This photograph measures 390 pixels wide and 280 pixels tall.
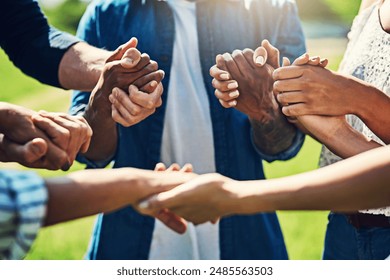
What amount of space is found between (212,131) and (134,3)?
1.16 feet

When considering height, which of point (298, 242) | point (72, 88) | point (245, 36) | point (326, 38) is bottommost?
point (298, 242)

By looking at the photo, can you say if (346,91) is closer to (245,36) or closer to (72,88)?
(245,36)

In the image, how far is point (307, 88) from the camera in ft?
4.30

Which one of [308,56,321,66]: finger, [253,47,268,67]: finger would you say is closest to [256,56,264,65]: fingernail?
[253,47,268,67]: finger

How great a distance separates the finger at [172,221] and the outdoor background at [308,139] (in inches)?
29.9

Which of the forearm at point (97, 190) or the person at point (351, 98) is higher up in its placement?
the person at point (351, 98)

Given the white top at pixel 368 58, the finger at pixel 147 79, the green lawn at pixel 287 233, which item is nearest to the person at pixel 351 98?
the white top at pixel 368 58

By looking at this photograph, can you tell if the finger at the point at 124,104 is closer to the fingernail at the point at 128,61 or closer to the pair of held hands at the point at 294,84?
the fingernail at the point at 128,61

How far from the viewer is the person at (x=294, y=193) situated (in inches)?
41.2

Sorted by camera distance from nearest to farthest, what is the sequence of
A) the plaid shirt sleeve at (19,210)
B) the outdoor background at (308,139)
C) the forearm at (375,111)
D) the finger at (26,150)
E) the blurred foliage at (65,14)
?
the plaid shirt sleeve at (19,210)
the finger at (26,150)
the forearm at (375,111)
the outdoor background at (308,139)
the blurred foliage at (65,14)

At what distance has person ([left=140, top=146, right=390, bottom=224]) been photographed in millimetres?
1046

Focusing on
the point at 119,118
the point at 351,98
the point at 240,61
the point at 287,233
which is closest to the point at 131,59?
the point at 119,118

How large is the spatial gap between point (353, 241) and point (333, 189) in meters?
0.47

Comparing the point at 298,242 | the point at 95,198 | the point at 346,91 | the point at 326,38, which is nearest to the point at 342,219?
the point at 346,91
